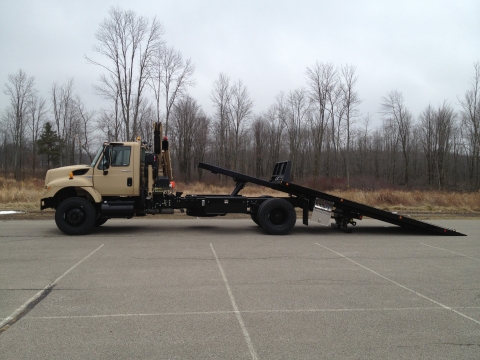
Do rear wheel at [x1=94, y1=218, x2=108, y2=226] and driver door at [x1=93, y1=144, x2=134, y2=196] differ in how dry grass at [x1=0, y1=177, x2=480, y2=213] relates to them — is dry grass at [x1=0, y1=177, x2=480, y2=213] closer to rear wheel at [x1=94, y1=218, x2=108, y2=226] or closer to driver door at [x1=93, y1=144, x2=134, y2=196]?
rear wheel at [x1=94, y1=218, x2=108, y2=226]

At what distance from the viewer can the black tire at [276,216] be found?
1207 centimetres

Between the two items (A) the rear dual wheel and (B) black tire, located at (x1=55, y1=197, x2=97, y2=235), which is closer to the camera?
(B) black tire, located at (x1=55, y1=197, x2=97, y2=235)

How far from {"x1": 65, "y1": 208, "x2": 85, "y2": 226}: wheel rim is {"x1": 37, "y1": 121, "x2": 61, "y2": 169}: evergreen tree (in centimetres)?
4595

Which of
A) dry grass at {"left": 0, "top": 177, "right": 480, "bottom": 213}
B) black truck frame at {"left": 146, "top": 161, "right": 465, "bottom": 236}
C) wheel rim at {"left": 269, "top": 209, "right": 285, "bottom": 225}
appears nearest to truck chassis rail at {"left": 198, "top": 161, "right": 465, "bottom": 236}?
black truck frame at {"left": 146, "top": 161, "right": 465, "bottom": 236}

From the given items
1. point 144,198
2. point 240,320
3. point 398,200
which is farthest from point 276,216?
point 398,200

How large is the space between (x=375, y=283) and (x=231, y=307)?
113 inches

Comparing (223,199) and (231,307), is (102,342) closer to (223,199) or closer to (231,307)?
(231,307)

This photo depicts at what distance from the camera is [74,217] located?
36.9ft

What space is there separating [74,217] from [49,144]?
158 ft

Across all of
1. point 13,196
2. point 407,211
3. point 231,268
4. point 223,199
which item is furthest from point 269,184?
point 13,196

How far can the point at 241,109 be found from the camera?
4944cm

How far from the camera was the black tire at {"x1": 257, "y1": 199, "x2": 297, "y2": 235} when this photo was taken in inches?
475

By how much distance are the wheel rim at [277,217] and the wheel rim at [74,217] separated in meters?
5.85

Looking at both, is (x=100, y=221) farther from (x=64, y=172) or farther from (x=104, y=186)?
(x=64, y=172)
